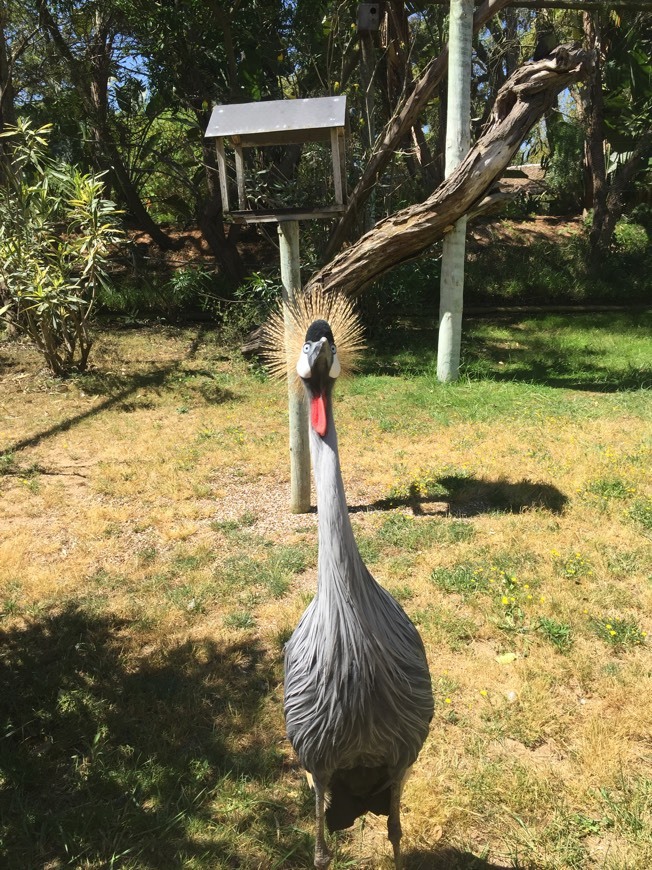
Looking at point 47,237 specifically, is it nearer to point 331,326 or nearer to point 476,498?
point 476,498

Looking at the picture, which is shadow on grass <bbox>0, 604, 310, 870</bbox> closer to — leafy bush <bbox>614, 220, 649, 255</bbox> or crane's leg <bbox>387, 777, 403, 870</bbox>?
crane's leg <bbox>387, 777, 403, 870</bbox>

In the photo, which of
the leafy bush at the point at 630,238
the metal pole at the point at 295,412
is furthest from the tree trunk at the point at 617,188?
the metal pole at the point at 295,412

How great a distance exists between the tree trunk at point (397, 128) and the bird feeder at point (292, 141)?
343 cm

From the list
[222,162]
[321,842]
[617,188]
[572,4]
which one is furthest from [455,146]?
[321,842]

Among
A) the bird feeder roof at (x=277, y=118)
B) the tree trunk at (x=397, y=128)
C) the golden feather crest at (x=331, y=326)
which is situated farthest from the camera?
the tree trunk at (x=397, y=128)

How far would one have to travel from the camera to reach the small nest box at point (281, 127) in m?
4.51

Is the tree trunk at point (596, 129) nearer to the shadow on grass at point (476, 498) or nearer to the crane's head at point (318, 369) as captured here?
the shadow on grass at point (476, 498)

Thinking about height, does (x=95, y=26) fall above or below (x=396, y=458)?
above

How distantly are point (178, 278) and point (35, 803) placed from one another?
32.1ft

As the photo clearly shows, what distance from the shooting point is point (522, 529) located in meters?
4.83

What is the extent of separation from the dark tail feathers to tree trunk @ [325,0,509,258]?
7184 millimetres

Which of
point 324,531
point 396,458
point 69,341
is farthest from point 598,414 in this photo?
point 69,341

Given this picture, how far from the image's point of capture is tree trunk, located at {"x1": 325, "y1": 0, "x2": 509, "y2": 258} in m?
8.55

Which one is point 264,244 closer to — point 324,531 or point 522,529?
point 522,529
